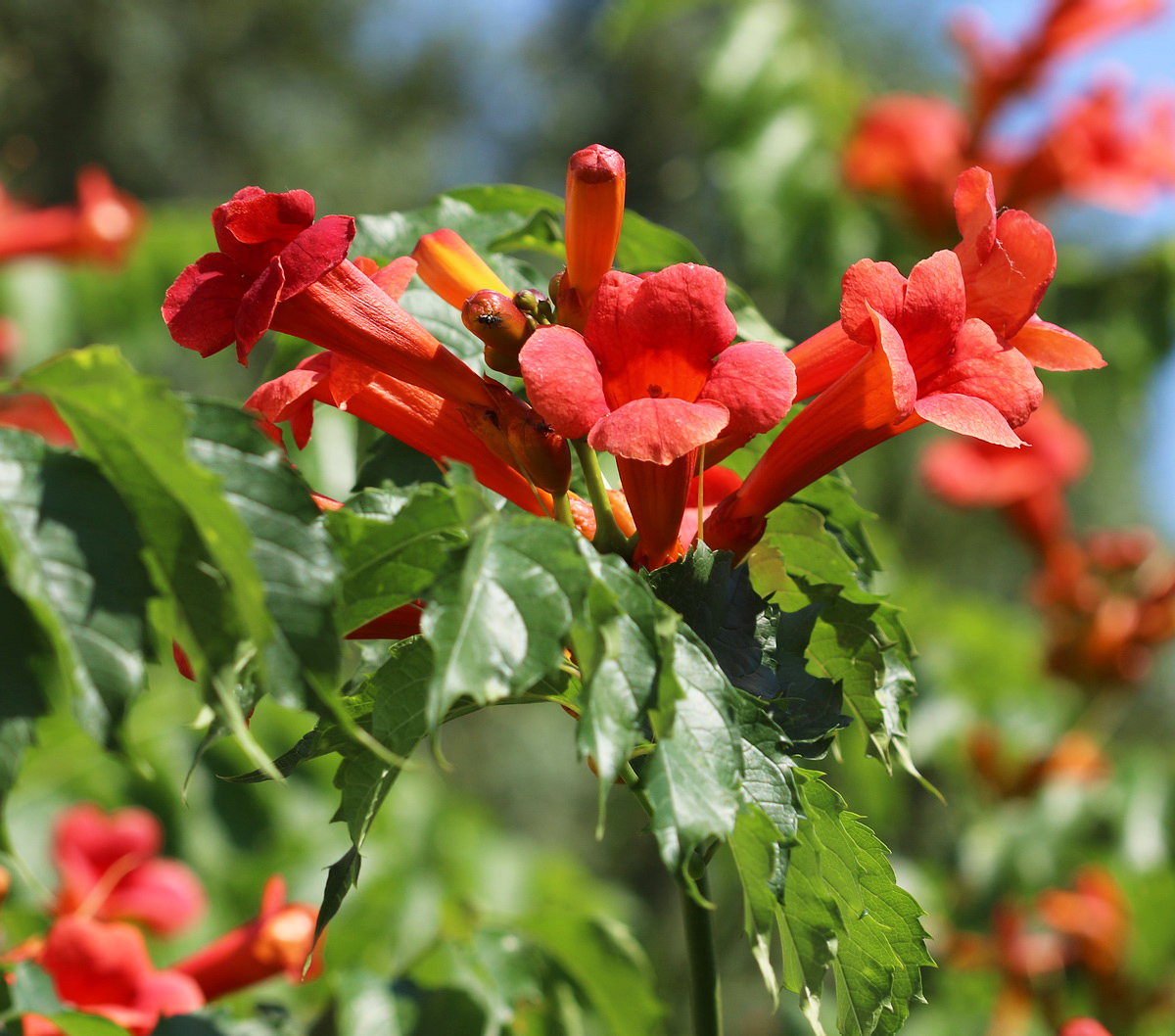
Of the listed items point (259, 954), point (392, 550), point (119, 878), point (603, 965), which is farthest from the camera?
point (119, 878)

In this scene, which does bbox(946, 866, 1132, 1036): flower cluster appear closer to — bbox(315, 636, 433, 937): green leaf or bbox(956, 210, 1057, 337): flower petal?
bbox(956, 210, 1057, 337): flower petal

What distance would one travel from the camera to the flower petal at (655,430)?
0.83 meters

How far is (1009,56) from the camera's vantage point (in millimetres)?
4078

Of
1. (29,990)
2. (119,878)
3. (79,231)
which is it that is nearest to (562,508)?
(29,990)

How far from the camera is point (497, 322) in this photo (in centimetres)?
102

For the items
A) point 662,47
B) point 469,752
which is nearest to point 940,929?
point 469,752

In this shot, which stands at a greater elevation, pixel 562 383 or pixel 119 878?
pixel 562 383

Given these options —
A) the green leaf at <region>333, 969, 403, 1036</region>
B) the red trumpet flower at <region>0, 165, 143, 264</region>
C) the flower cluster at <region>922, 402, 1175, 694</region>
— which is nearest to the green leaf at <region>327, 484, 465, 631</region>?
the green leaf at <region>333, 969, 403, 1036</region>

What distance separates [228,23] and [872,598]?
16065mm

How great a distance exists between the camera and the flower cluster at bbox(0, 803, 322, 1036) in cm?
130

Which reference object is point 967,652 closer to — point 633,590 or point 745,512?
point 745,512

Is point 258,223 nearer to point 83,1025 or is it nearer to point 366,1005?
point 83,1025

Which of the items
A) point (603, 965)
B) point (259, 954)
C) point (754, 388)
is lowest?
point (603, 965)

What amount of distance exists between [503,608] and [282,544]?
0.15 m
